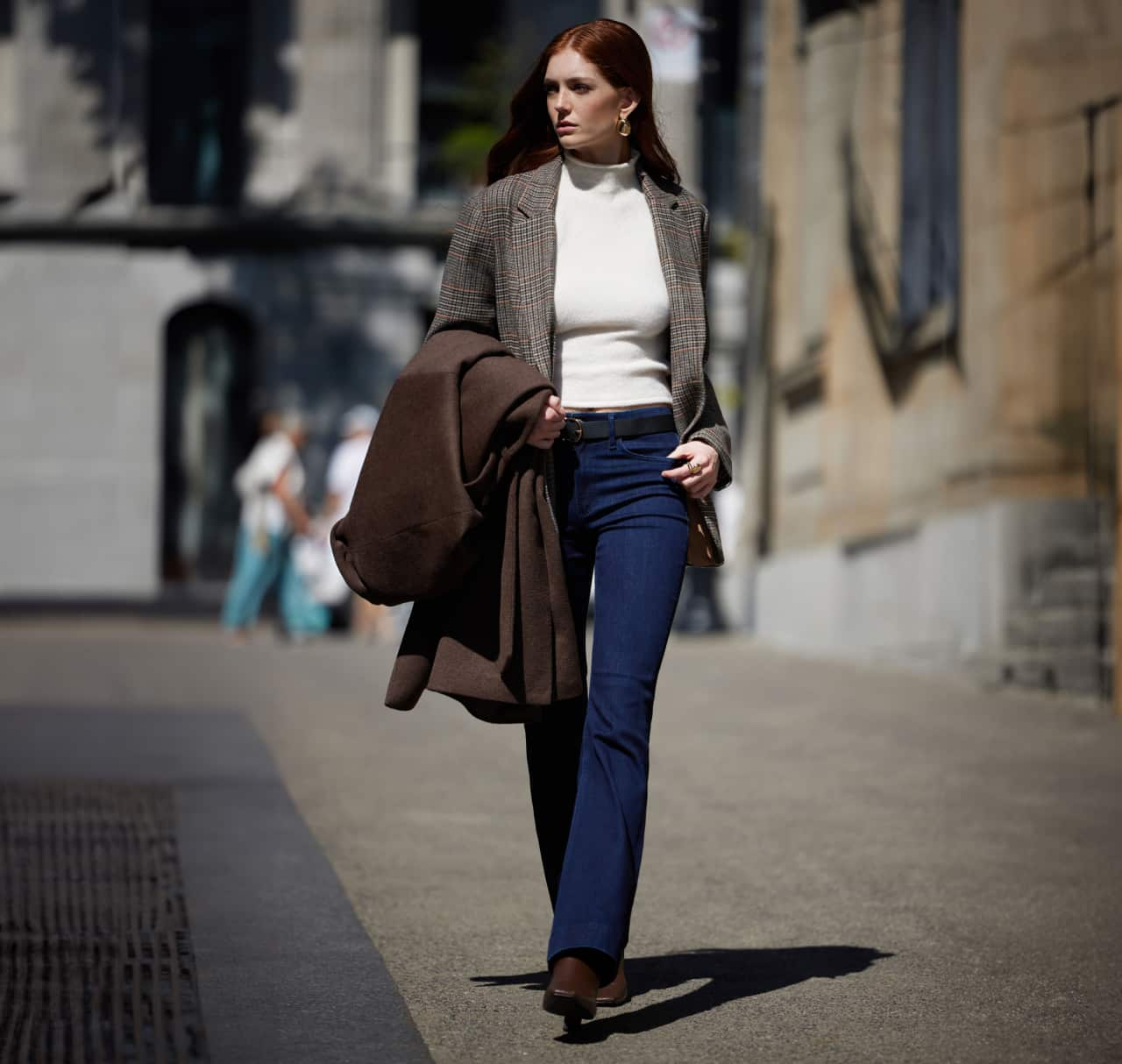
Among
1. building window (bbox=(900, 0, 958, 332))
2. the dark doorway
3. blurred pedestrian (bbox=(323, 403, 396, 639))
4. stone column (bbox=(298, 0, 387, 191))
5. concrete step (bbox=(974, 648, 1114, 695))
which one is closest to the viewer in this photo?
concrete step (bbox=(974, 648, 1114, 695))

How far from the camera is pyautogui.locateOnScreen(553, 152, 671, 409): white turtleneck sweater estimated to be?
4203 millimetres

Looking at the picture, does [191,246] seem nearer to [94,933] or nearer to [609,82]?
[94,933]

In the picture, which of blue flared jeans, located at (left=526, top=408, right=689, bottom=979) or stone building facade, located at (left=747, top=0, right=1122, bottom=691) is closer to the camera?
blue flared jeans, located at (left=526, top=408, right=689, bottom=979)

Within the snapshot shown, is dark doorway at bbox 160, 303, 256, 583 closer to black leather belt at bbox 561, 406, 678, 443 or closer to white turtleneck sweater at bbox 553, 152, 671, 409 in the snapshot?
white turtleneck sweater at bbox 553, 152, 671, 409

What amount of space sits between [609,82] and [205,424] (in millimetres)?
25013

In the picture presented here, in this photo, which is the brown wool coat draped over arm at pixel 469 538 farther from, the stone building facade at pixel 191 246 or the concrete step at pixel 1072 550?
the stone building facade at pixel 191 246

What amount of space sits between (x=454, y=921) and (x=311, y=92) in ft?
79.6

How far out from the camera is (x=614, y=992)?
415 cm

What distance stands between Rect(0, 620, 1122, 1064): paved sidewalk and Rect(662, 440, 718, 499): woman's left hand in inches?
39.3

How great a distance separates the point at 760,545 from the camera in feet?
58.1

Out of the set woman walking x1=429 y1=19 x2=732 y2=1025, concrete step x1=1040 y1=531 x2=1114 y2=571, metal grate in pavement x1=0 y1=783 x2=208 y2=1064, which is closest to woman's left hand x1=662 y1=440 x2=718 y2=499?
woman walking x1=429 y1=19 x2=732 y2=1025

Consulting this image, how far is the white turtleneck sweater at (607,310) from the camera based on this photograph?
420 centimetres

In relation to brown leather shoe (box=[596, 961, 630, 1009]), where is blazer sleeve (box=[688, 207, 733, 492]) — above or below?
above

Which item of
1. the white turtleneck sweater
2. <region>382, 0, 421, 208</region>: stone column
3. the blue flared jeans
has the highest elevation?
<region>382, 0, 421, 208</region>: stone column
